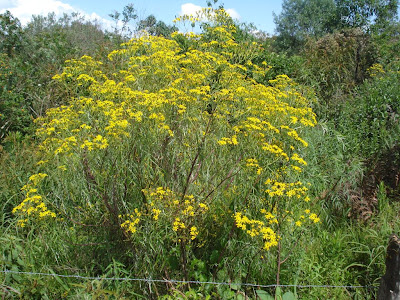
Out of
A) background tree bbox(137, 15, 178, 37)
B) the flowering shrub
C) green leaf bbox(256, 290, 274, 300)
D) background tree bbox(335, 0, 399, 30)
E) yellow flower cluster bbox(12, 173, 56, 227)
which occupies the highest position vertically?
background tree bbox(335, 0, 399, 30)

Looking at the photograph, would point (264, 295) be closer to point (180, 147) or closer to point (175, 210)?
point (175, 210)

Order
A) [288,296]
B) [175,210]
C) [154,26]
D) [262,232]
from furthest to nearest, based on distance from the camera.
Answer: [154,26] < [288,296] < [175,210] < [262,232]

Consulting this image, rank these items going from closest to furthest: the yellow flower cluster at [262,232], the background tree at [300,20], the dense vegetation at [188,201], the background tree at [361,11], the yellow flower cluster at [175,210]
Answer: the yellow flower cluster at [262,232] → the yellow flower cluster at [175,210] → the dense vegetation at [188,201] → the background tree at [361,11] → the background tree at [300,20]

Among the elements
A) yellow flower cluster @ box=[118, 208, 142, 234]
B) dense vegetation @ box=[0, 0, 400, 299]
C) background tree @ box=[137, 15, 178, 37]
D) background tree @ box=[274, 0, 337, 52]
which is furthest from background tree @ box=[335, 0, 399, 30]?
yellow flower cluster @ box=[118, 208, 142, 234]

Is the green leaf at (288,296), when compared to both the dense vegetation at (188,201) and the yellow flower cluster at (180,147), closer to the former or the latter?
the dense vegetation at (188,201)

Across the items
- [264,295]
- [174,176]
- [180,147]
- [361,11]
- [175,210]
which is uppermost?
[361,11]

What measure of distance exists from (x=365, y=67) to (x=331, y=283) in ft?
19.1

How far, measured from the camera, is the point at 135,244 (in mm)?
2779

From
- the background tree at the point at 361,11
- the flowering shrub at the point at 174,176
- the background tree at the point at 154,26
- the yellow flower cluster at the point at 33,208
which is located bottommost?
the yellow flower cluster at the point at 33,208

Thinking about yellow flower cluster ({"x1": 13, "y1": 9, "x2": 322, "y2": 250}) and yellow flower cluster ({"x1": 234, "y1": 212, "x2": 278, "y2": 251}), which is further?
yellow flower cluster ({"x1": 13, "y1": 9, "x2": 322, "y2": 250})

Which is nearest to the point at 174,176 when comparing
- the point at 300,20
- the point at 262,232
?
the point at 262,232

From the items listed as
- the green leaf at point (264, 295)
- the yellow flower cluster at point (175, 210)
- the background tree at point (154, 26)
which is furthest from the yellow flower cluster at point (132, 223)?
the background tree at point (154, 26)

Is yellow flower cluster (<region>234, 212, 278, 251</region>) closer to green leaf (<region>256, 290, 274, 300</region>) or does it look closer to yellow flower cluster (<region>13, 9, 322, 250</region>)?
yellow flower cluster (<region>13, 9, 322, 250</region>)

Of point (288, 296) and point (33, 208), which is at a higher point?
point (33, 208)
